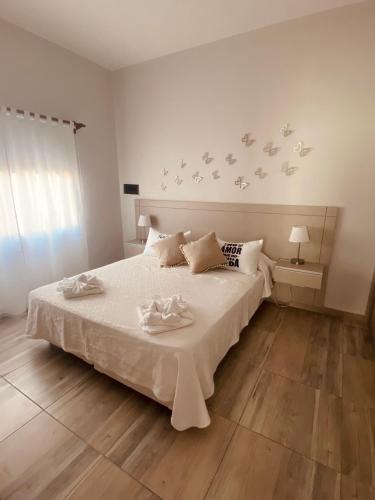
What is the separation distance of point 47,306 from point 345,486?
83.8 inches

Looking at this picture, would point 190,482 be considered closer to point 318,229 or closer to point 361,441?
point 361,441

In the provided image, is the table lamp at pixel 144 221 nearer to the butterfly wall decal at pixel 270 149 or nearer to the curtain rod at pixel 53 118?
the curtain rod at pixel 53 118

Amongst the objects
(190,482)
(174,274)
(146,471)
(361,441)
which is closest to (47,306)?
(174,274)

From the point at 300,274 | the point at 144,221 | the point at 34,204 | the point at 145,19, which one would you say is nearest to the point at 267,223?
the point at 300,274

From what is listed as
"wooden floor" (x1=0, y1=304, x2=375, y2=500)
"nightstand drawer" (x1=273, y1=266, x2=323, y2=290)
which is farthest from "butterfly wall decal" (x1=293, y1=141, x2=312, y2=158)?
"wooden floor" (x1=0, y1=304, x2=375, y2=500)

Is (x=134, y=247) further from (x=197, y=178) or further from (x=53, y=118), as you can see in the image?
(x=53, y=118)

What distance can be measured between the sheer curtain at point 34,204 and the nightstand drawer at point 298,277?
2.58 m

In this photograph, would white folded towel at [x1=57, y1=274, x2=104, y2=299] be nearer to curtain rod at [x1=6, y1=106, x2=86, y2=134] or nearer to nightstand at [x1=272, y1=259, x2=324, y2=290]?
nightstand at [x1=272, y1=259, x2=324, y2=290]

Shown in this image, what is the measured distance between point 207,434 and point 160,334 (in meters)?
0.63

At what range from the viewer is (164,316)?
1533 millimetres

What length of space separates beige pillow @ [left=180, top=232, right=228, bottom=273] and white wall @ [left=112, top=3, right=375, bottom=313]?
73 centimetres

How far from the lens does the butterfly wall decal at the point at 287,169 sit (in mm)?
2559

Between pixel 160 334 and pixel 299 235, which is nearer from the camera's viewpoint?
pixel 160 334

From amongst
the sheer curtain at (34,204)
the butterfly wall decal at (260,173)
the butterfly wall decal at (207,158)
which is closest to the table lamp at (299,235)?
the butterfly wall decal at (260,173)
